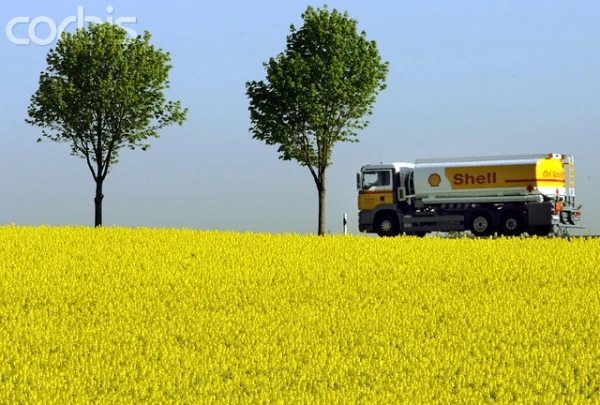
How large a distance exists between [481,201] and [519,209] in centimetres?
173

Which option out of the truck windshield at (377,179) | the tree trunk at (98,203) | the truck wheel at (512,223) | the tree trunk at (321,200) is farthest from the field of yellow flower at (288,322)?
the tree trunk at (98,203)

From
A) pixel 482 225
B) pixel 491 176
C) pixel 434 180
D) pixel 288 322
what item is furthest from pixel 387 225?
pixel 288 322

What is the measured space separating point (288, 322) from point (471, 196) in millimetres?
26724

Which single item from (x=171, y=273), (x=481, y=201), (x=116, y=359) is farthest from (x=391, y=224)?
(x=116, y=359)

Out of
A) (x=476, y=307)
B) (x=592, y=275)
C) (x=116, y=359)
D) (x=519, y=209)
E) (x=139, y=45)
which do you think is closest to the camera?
(x=116, y=359)

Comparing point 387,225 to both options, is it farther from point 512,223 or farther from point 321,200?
point 512,223

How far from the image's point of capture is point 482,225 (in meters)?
40.0

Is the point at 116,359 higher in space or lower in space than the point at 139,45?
lower

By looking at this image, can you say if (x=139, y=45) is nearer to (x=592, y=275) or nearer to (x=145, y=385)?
(x=592, y=275)

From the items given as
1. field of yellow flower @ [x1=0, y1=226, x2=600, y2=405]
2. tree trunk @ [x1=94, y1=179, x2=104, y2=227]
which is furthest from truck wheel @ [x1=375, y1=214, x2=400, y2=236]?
field of yellow flower @ [x1=0, y1=226, x2=600, y2=405]

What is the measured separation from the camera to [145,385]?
10797 millimetres

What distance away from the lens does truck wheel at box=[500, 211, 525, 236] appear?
129 feet

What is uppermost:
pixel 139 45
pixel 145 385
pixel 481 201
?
pixel 139 45

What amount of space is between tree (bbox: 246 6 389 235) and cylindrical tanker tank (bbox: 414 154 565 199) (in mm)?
4662
